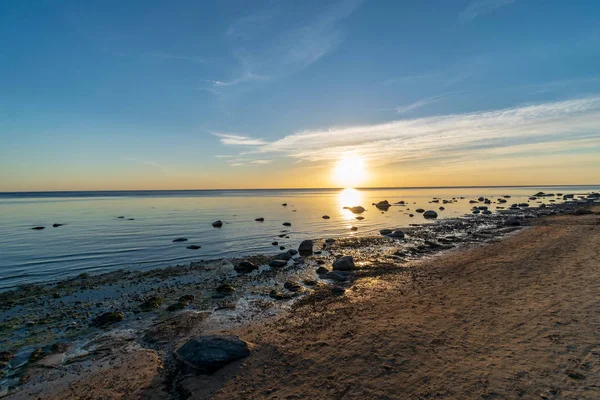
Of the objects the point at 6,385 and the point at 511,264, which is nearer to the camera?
the point at 6,385

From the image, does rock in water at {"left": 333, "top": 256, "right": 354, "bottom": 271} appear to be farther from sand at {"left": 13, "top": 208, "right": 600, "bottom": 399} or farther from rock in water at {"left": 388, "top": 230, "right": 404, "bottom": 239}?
rock in water at {"left": 388, "top": 230, "right": 404, "bottom": 239}

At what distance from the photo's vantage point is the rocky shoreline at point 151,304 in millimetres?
10445

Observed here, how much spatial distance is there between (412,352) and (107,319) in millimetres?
12559

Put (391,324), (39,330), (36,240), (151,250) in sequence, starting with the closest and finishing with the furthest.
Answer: (391,324) < (39,330) < (151,250) < (36,240)

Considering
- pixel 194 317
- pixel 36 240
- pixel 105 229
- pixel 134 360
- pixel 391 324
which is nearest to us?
pixel 134 360

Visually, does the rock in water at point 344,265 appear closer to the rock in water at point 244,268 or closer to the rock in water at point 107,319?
the rock in water at point 244,268

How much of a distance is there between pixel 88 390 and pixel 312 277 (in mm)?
12852

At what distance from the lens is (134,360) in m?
9.95

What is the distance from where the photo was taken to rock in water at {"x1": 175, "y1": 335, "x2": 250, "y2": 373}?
354 inches

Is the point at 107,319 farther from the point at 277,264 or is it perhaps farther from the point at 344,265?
the point at 344,265

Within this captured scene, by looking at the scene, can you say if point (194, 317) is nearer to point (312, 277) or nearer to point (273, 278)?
point (273, 278)

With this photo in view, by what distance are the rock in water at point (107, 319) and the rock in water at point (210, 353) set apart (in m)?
5.07

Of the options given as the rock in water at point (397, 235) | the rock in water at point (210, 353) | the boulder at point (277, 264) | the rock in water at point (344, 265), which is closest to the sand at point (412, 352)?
the rock in water at point (210, 353)

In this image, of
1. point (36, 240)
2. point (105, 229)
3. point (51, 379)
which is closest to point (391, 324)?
point (51, 379)
